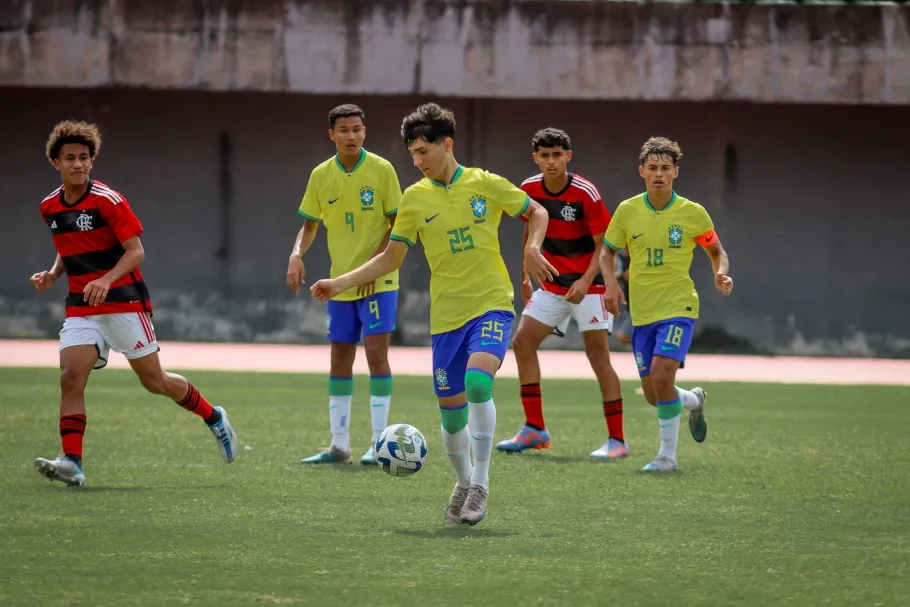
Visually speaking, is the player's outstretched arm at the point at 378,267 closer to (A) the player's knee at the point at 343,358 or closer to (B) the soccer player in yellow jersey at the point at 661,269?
(A) the player's knee at the point at 343,358

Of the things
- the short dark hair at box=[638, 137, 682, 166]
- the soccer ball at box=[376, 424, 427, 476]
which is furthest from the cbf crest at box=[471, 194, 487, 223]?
the short dark hair at box=[638, 137, 682, 166]

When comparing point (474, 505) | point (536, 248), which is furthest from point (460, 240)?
point (474, 505)

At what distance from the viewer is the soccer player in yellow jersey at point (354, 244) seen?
1036 centimetres

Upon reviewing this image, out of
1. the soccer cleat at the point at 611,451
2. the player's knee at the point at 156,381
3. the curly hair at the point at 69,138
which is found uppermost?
the curly hair at the point at 69,138

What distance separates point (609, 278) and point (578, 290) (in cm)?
37

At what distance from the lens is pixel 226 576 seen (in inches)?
252

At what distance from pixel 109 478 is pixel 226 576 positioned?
10.5ft

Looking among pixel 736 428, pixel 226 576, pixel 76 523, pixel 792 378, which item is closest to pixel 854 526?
pixel 226 576

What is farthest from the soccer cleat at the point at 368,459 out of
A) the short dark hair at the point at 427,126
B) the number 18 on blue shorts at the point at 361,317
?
the short dark hair at the point at 427,126

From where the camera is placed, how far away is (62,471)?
29.2 ft

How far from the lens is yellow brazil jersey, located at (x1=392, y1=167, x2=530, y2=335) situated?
7.96 metres

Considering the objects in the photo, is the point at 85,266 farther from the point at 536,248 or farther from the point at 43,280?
the point at 536,248

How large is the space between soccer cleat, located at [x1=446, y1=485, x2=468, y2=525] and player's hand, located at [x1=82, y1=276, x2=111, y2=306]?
2490 millimetres

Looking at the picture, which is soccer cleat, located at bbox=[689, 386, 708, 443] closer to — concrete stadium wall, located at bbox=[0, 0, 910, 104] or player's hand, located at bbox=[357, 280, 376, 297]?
player's hand, located at bbox=[357, 280, 376, 297]
